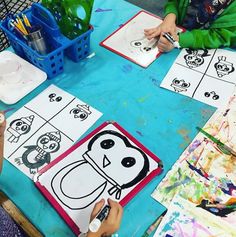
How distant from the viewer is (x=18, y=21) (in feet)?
2.59

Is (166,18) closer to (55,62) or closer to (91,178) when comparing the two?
(55,62)

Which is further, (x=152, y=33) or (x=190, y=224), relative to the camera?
(x=152, y=33)

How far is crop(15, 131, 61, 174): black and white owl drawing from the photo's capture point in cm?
65

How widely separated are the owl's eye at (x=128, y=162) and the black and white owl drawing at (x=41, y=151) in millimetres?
157

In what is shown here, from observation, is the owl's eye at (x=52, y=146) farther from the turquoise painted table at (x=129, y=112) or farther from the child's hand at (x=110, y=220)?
the child's hand at (x=110, y=220)

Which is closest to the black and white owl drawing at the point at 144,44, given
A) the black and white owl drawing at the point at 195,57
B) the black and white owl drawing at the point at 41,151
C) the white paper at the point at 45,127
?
the black and white owl drawing at the point at 195,57

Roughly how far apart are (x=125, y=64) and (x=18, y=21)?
32cm

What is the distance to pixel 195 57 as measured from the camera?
2.88ft

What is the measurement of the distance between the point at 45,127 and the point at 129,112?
Answer: 0.21 metres

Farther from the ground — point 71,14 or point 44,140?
point 71,14

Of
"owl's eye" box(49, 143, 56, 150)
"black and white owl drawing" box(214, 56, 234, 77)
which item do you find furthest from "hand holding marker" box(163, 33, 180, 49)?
"owl's eye" box(49, 143, 56, 150)

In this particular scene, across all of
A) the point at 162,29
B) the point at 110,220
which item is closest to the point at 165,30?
the point at 162,29

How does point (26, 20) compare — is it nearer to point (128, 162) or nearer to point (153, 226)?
point (128, 162)

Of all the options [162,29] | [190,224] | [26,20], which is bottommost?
[190,224]
